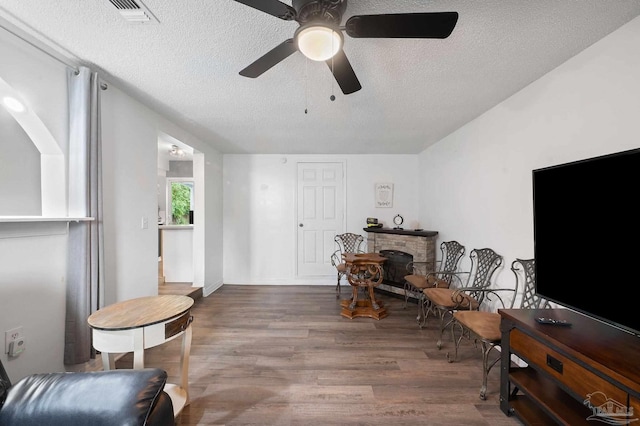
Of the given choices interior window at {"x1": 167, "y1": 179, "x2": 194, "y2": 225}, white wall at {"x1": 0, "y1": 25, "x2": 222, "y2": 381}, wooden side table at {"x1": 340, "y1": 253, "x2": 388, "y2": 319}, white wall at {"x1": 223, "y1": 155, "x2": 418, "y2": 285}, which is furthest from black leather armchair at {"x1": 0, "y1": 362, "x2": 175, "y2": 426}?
interior window at {"x1": 167, "y1": 179, "x2": 194, "y2": 225}

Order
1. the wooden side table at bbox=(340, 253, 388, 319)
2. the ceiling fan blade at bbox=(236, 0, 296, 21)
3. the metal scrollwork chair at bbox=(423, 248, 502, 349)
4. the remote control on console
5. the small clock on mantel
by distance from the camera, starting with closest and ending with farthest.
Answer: the ceiling fan blade at bbox=(236, 0, 296, 21)
the remote control on console
the metal scrollwork chair at bbox=(423, 248, 502, 349)
the wooden side table at bbox=(340, 253, 388, 319)
the small clock on mantel

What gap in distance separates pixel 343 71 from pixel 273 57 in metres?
0.44

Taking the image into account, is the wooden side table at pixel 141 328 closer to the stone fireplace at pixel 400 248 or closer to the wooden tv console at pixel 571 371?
the wooden tv console at pixel 571 371

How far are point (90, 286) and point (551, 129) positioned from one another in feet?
12.3

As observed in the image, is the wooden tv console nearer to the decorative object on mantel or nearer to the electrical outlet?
the electrical outlet

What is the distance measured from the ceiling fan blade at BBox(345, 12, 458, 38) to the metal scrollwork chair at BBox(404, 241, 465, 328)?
2.51 m

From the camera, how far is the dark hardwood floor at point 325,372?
1669mm

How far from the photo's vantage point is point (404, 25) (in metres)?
1.18

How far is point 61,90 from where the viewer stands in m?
1.81

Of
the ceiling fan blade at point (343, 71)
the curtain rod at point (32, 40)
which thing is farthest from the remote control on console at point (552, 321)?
the curtain rod at point (32, 40)

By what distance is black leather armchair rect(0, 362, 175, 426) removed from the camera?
3.13 ft

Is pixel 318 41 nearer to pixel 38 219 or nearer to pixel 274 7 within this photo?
pixel 274 7

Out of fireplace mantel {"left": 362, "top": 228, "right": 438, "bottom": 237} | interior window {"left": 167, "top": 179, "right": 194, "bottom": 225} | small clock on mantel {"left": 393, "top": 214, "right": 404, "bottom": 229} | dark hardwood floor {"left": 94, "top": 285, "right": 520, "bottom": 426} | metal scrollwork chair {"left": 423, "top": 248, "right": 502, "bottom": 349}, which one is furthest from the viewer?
interior window {"left": 167, "top": 179, "right": 194, "bottom": 225}

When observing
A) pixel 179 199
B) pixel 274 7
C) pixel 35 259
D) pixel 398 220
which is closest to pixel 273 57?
pixel 274 7
